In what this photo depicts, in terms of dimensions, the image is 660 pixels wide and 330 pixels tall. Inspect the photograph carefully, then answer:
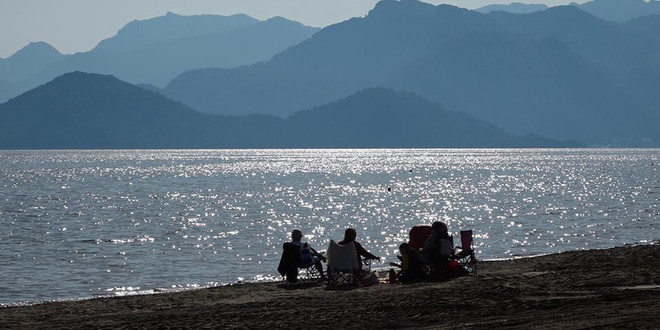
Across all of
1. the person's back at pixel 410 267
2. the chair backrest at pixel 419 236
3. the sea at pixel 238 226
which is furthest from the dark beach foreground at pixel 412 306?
the sea at pixel 238 226

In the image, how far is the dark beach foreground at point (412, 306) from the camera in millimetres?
14930

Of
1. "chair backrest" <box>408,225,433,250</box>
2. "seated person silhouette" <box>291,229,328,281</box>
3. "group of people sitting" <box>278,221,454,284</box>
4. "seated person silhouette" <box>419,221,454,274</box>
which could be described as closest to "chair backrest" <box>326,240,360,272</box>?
"group of people sitting" <box>278,221,454,284</box>

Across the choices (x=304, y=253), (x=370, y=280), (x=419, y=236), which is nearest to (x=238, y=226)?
(x=304, y=253)

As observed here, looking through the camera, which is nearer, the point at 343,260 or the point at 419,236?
the point at 343,260

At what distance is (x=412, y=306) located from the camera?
16938 mm

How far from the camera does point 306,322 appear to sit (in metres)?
15.9

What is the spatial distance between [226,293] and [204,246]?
62.6ft

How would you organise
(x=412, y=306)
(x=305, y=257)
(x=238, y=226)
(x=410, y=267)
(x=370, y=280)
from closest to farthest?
(x=412, y=306) → (x=410, y=267) → (x=370, y=280) → (x=305, y=257) → (x=238, y=226)

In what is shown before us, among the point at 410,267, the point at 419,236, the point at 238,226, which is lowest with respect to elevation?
the point at 238,226

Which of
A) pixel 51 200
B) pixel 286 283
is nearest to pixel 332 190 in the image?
pixel 51 200

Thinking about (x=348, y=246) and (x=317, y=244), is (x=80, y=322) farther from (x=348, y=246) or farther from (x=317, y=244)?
(x=317, y=244)

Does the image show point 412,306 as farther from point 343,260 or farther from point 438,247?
point 343,260

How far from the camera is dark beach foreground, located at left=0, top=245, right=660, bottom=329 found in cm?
1493

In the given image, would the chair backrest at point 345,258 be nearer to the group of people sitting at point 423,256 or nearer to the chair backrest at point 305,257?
the group of people sitting at point 423,256
